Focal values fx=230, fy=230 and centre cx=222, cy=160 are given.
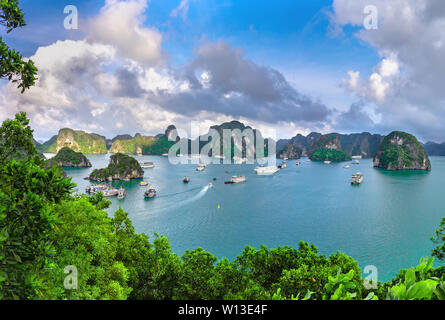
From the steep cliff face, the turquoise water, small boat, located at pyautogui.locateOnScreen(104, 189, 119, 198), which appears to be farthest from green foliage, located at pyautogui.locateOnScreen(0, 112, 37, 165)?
the steep cliff face

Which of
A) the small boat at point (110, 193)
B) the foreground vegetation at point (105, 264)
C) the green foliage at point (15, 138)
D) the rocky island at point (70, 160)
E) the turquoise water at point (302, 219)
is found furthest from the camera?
the rocky island at point (70, 160)

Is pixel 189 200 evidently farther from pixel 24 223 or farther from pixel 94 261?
pixel 24 223

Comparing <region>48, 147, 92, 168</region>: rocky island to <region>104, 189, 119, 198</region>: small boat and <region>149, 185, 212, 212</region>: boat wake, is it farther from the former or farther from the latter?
<region>149, 185, 212, 212</region>: boat wake

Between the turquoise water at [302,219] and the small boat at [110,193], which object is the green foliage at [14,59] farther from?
the small boat at [110,193]

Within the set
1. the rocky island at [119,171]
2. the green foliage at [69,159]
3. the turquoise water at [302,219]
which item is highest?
the green foliage at [69,159]

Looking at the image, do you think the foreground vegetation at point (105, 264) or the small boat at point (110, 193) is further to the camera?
the small boat at point (110, 193)

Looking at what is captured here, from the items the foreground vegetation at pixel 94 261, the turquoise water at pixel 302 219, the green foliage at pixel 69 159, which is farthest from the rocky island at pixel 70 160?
the foreground vegetation at pixel 94 261
